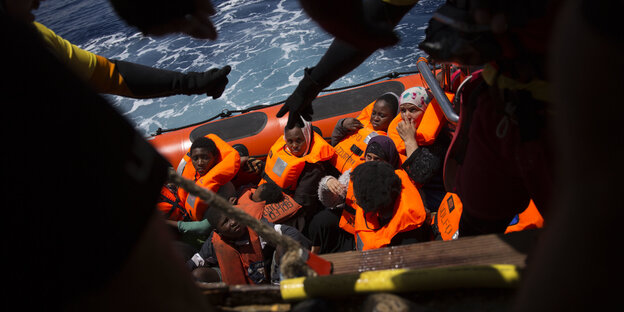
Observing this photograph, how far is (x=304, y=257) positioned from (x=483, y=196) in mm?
671

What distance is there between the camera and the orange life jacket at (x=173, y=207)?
121 inches

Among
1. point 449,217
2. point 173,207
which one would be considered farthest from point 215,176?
point 449,217

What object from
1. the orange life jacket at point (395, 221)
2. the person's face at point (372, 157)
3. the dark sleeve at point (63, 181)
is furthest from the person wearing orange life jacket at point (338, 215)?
the dark sleeve at point (63, 181)

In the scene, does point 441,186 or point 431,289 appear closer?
point 431,289

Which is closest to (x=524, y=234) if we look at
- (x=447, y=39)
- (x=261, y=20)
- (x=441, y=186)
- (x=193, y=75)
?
(x=447, y=39)

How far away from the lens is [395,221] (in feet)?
6.91

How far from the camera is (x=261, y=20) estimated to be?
327 inches

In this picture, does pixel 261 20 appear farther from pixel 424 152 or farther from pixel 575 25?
pixel 575 25

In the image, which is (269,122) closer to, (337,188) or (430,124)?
(337,188)

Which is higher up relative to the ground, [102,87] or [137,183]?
[137,183]

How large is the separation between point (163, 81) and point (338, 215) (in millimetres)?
1663

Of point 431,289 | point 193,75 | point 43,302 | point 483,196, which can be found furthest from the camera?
point 193,75

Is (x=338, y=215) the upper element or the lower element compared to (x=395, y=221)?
lower

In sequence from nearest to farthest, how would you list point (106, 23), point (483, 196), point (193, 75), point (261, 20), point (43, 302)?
point (43, 302) < point (483, 196) < point (193, 75) < point (261, 20) < point (106, 23)
